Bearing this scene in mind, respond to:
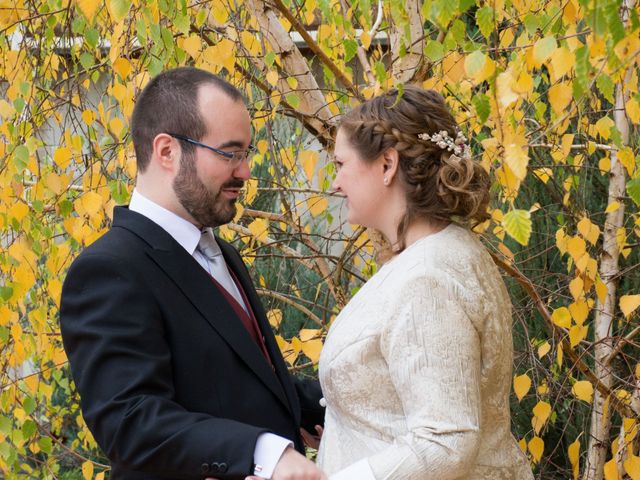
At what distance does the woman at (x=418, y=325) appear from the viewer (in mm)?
1603

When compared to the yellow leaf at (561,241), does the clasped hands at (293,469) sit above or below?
below

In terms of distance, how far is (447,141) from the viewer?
1809 millimetres

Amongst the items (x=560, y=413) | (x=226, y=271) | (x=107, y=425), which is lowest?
(x=560, y=413)

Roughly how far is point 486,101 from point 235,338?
710 mm

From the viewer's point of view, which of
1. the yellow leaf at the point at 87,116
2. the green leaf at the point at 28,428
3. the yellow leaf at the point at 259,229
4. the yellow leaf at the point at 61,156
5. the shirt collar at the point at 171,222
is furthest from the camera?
the yellow leaf at the point at 259,229

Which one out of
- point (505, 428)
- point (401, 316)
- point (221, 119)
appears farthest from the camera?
point (221, 119)

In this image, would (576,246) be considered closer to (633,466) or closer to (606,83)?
(633,466)

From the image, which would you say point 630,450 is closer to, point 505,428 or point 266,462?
point 505,428

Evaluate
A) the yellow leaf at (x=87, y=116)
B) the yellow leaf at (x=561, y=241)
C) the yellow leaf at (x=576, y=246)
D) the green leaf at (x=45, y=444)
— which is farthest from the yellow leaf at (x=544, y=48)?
the green leaf at (x=45, y=444)

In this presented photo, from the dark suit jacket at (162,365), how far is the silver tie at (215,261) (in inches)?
4.6

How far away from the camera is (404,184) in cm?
183

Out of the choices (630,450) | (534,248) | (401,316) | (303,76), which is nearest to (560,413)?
(534,248)

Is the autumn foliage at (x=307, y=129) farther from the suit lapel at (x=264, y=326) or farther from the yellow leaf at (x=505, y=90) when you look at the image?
the suit lapel at (x=264, y=326)

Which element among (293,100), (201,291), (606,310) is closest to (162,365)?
(201,291)
